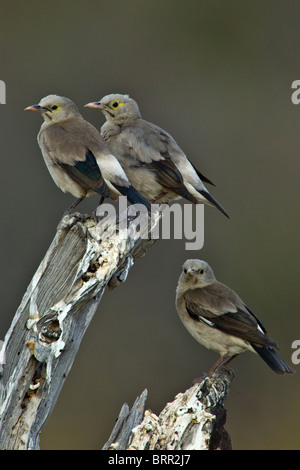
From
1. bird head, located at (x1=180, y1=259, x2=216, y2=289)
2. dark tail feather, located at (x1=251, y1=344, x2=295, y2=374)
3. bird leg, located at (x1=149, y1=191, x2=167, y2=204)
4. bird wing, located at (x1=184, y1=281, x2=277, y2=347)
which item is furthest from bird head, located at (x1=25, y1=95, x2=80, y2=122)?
dark tail feather, located at (x1=251, y1=344, x2=295, y2=374)

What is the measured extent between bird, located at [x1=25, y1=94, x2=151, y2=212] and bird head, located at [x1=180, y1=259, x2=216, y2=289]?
0.75m

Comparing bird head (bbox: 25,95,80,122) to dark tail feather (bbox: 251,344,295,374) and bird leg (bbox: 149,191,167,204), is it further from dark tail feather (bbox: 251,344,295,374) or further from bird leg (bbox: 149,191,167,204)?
dark tail feather (bbox: 251,344,295,374)

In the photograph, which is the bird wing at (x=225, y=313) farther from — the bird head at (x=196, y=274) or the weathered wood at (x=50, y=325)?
the weathered wood at (x=50, y=325)

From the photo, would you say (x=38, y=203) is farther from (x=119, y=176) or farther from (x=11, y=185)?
(x=119, y=176)

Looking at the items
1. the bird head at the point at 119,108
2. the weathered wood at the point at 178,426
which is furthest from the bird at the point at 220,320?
the bird head at the point at 119,108

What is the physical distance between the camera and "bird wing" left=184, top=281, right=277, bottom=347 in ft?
17.9

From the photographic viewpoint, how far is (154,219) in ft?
17.7

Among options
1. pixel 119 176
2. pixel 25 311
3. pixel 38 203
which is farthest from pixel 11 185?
pixel 25 311

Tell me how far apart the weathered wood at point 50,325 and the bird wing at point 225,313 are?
117cm

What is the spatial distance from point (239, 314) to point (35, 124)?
5.39 m

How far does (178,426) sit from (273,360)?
147cm

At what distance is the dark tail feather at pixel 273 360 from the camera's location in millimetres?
5379

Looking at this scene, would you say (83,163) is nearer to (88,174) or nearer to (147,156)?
(88,174)

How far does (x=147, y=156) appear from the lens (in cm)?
630
